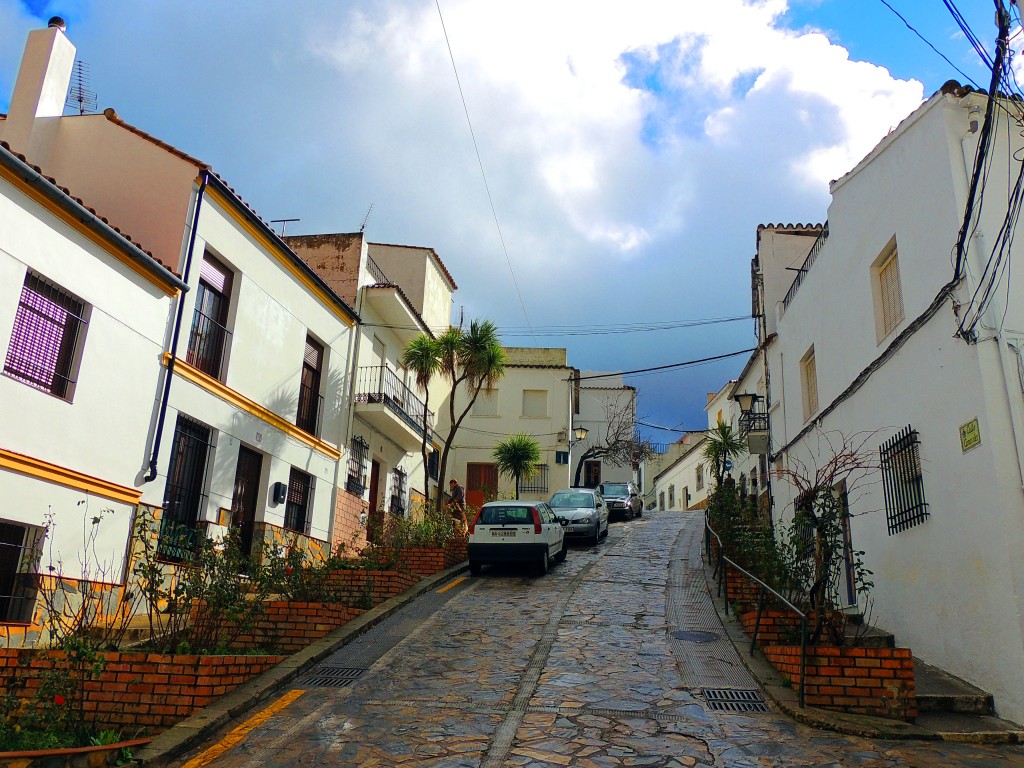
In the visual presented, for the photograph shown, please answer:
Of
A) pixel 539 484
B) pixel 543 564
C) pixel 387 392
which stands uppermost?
pixel 387 392

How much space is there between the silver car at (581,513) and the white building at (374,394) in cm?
421

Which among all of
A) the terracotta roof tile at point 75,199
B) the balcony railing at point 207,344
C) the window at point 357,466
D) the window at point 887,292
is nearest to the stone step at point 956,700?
the window at point 887,292

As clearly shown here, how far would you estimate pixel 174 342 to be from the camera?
12.1 metres

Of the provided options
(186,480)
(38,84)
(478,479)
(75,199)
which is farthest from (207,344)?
(478,479)

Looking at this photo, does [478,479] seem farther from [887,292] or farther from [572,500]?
[887,292]

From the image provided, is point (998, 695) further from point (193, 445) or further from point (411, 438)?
point (411, 438)

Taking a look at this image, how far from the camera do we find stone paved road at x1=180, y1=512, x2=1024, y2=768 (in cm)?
604

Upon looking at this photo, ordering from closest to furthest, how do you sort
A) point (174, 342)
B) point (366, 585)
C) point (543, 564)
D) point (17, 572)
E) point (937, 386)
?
point (937, 386)
point (17, 572)
point (174, 342)
point (366, 585)
point (543, 564)

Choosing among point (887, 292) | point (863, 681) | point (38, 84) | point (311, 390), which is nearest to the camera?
point (863, 681)

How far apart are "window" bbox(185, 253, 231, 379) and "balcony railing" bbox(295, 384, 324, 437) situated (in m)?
3.06

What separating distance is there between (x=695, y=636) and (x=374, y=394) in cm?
1125

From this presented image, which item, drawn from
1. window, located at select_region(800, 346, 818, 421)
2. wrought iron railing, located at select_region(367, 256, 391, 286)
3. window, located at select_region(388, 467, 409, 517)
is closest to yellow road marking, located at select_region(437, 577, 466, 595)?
window, located at select_region(388, 467, 409, 517)

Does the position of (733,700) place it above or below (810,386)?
below

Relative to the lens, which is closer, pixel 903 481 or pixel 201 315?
pixel 903 481
